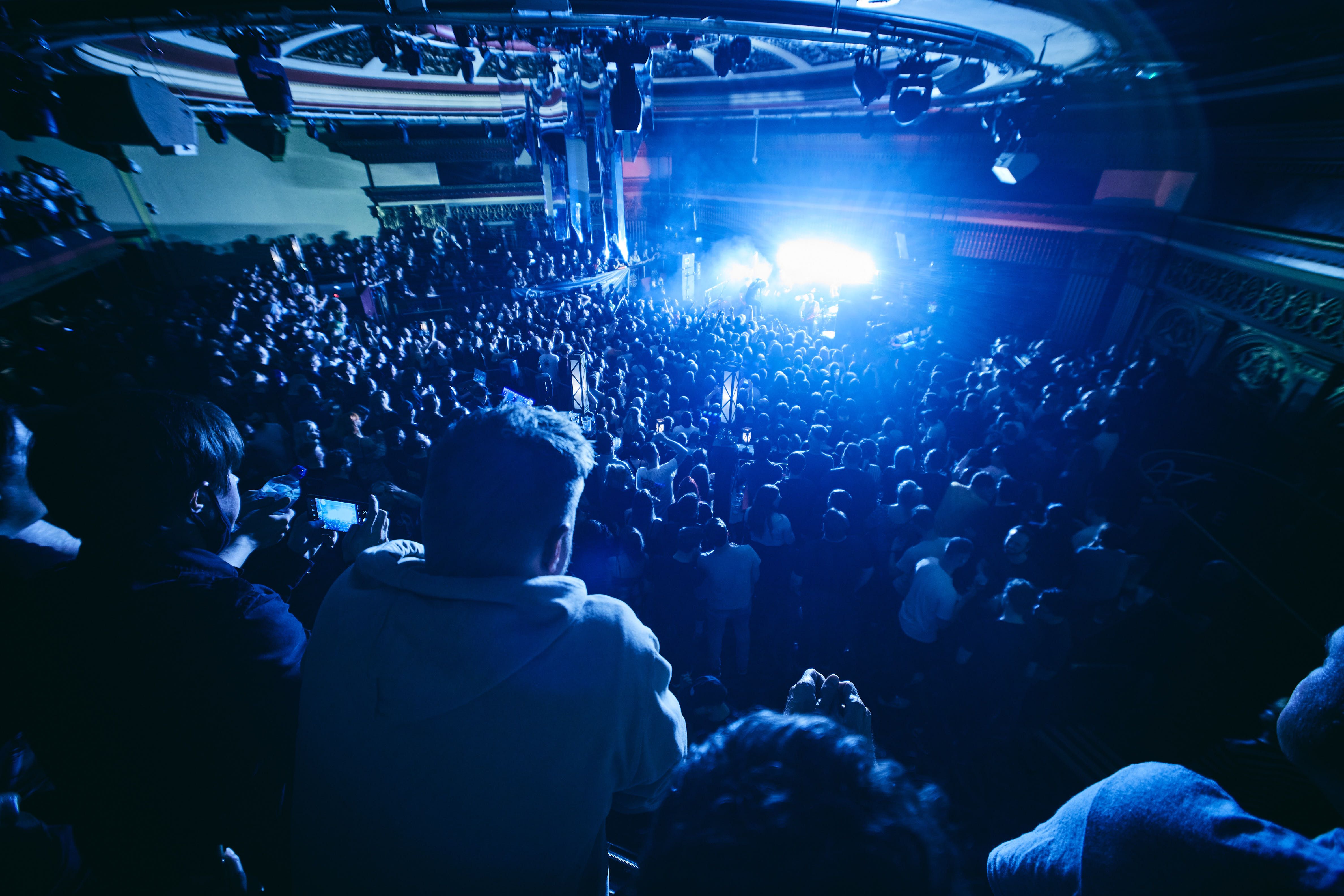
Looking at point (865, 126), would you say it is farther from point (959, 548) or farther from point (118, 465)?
point (118, 465)

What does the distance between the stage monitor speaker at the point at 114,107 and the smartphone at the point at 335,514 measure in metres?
4.14

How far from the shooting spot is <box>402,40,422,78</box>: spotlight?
6.84 m

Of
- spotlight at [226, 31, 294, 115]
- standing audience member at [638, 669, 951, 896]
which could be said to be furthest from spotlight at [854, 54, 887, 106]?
standing audience member at [638, 669, 951, 896]

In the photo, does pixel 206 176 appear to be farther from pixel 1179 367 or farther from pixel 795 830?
pixel 1179 367

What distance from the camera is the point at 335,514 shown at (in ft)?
11.2

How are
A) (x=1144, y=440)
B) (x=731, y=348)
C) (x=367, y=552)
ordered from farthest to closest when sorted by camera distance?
1. (x=731, y=348)
2. (x=1144, y=440)
3. (x=367, y=552)

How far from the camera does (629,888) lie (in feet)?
2.47

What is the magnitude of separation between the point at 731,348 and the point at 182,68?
508 inches

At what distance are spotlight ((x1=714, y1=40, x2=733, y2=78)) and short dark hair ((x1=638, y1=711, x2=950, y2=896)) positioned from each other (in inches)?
342

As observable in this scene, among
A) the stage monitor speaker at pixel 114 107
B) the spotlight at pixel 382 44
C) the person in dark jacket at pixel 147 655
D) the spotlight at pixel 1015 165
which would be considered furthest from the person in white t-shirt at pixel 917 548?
the spotlight at pixel 382 44

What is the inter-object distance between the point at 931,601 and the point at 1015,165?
9195 mm

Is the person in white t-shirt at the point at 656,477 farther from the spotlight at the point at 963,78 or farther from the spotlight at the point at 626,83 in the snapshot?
the spotlight at the point at 963,78

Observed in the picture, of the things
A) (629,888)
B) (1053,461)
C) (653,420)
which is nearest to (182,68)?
(653,420)

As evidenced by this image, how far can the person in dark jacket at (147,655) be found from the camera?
1028 mm
